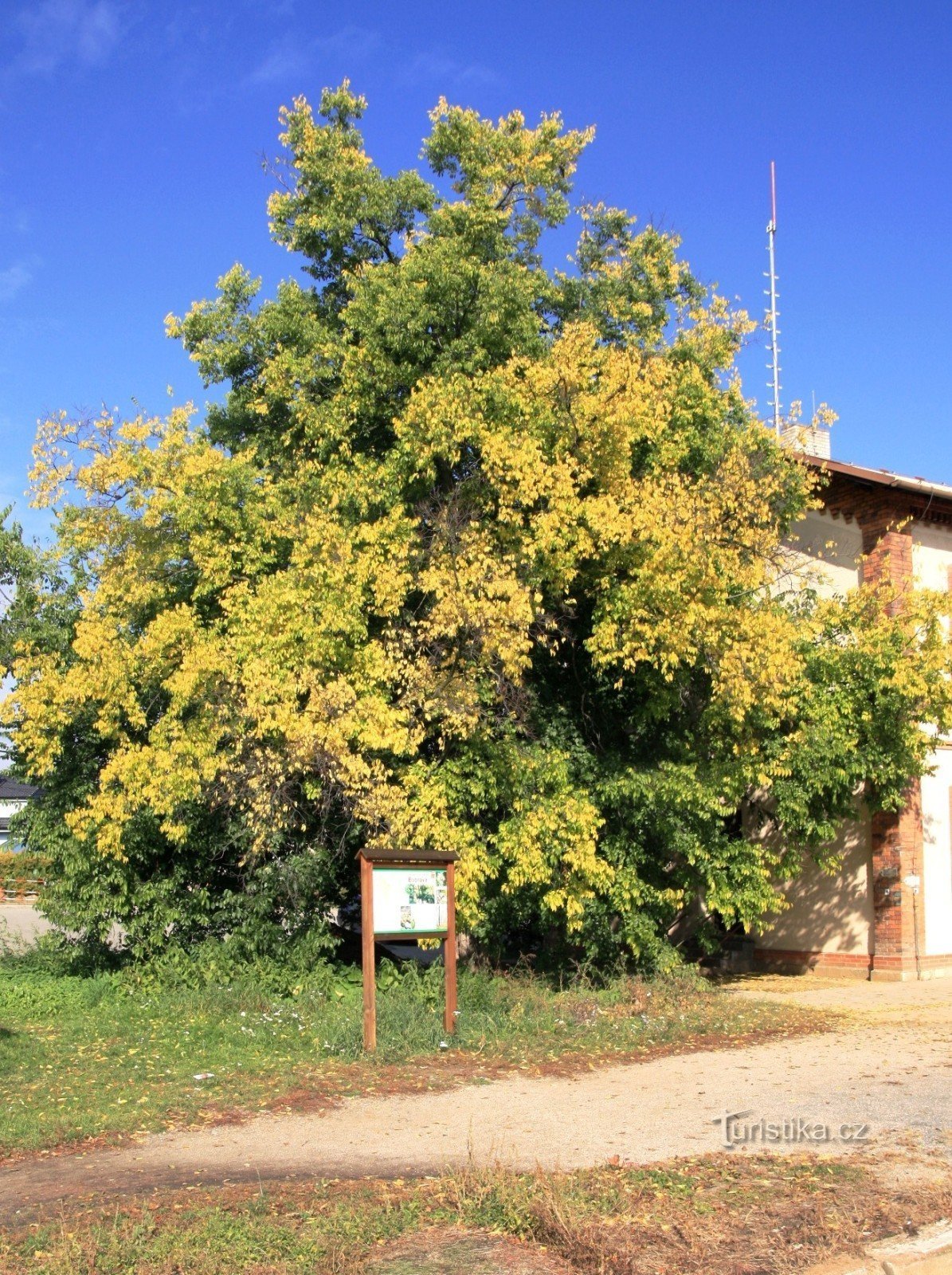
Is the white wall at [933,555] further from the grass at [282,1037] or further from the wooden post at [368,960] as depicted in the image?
the wooden post at [368,960]

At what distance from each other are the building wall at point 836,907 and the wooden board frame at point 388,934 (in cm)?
794

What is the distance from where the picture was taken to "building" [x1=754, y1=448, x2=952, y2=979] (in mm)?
16984

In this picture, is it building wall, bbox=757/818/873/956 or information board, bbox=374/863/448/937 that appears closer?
information board, bbox=374/863/448/937

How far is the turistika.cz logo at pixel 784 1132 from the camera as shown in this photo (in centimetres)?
779

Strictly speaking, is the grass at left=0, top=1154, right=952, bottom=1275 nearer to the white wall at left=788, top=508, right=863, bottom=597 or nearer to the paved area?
the white wall at left=788, top=508, right=863, bottom=597

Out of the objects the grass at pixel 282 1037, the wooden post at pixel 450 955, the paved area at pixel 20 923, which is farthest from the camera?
the paved area at pixel 20 923

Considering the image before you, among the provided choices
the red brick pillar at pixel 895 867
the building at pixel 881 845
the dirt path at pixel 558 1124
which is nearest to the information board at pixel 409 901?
the dirt path at pixel 558 1124

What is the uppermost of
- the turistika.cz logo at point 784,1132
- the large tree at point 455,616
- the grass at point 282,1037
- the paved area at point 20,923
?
the large tree at point 455,616

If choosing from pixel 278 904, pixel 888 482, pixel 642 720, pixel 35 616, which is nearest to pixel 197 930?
pixel 278 904

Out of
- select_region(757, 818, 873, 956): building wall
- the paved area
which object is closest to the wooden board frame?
select_region(757, 818, 873, 956): building wall

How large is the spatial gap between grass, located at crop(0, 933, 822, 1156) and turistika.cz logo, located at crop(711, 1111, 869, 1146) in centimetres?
262

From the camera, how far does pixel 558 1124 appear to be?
841 centimetres

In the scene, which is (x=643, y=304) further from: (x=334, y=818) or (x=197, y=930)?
(x=197, y=930)

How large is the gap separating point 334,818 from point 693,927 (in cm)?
587
